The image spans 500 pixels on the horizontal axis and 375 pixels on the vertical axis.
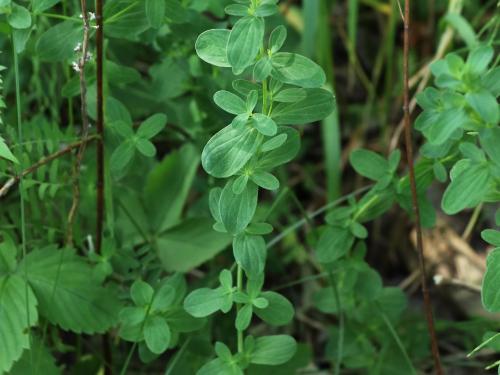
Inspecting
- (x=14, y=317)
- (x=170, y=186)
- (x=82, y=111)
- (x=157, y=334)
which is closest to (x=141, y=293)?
(x=157, y=334)

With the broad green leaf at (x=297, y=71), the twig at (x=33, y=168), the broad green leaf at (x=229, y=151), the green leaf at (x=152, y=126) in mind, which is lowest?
the twig at (x=33, y=168)

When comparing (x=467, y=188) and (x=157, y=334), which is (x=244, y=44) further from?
(x=157, y=334)

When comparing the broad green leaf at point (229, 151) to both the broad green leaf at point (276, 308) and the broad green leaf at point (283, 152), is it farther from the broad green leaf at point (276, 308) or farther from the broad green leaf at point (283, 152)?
the broad green leaf at point (276, 308)

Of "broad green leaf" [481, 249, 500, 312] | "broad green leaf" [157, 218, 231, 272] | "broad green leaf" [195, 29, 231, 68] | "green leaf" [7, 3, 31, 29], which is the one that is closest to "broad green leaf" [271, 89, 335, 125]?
"broad green leaf" [195, 29, 231, 68]

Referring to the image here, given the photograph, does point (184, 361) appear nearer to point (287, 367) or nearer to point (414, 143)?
point (287, 367)

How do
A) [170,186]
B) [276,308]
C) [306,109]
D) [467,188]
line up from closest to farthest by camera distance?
[467,188]
[306,109]
[276,308]
[170,186]

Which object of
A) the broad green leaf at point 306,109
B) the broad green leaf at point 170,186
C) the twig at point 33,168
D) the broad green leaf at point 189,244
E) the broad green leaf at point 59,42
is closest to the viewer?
the broad green leaf at point 306,109

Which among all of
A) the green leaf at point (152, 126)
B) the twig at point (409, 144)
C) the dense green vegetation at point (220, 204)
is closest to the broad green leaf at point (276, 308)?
the dense green vegetation at point (220, 204)
